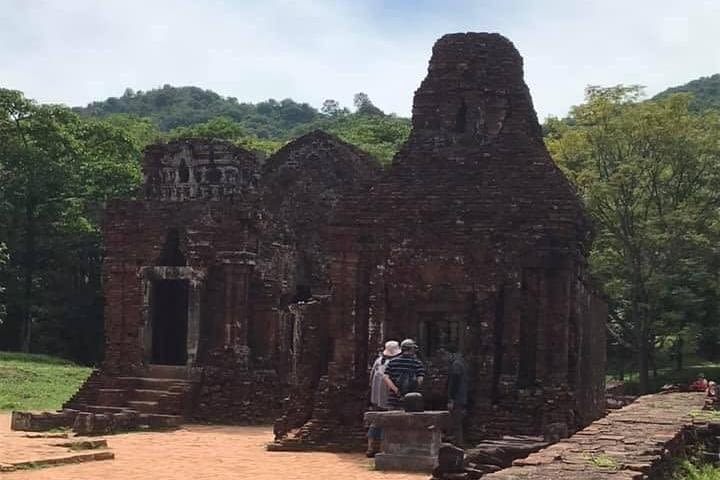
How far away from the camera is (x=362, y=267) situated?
14.9 m

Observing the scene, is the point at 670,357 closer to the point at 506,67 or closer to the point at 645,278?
the point at 645,278

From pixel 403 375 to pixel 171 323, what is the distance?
448 inches

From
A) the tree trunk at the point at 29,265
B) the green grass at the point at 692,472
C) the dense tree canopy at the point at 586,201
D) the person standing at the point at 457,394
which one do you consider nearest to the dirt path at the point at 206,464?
the person standing at the point at 457,394

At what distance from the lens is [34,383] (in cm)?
2555

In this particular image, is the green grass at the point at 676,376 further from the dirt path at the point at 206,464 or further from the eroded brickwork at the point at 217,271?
the dirt path at the point at 206,464

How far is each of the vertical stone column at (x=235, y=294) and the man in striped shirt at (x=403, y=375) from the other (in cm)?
829

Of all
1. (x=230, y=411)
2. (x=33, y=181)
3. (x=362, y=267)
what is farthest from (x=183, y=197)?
(x=33, y=181)

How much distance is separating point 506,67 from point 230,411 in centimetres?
855

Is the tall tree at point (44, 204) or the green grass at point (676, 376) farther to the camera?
the tall tree at point (44, 204)

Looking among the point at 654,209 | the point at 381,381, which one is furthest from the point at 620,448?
the point at 654,209

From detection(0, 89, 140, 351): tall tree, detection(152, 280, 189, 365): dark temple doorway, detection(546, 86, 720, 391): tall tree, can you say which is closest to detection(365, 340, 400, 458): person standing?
detection(152, 280, 189, 365): dark temple doorway

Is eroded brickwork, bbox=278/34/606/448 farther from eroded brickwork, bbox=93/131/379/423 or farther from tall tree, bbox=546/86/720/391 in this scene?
tall tree, bbox=546/86/720/391

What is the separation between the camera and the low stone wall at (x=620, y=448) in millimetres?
6758

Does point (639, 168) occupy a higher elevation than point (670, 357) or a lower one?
higher
